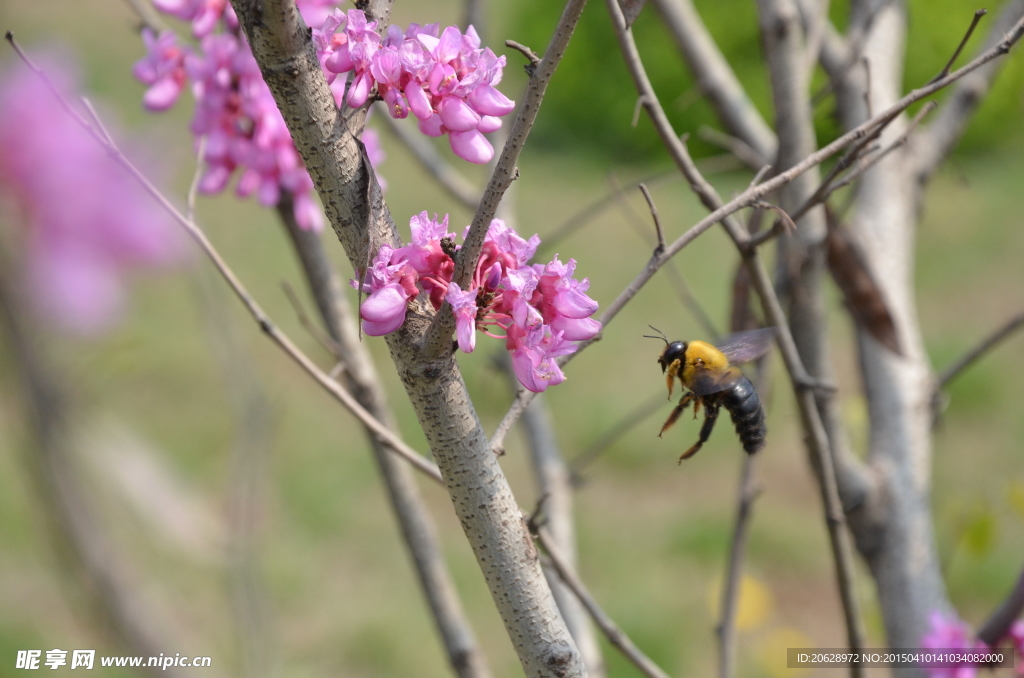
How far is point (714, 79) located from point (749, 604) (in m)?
2.10

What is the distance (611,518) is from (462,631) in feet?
8.76

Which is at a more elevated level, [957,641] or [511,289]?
[511,289]

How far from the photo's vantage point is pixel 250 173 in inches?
51.8

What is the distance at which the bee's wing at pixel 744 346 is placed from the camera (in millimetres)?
1349

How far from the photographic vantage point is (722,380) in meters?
1.35

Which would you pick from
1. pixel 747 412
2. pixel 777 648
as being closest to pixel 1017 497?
pixel 747 412

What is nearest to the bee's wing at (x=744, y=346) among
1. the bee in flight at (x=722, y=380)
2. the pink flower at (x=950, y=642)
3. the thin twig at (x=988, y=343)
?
the bee in flight at (x=722, y=380)

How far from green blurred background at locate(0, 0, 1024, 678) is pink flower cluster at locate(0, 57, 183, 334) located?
5 centimetres

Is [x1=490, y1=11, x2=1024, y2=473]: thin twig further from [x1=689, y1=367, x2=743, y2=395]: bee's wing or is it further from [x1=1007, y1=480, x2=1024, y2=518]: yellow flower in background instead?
[x1=1007, y1=480, x2=1024, y2=518]: yellow flower in background

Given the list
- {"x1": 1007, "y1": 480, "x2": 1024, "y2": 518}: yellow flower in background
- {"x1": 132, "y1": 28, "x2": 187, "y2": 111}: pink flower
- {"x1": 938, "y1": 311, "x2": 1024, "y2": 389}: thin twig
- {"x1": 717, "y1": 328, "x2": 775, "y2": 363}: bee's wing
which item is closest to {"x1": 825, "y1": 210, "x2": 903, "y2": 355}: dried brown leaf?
{"x1": 938, "y1": 311, "x2": 1024, "y2": 389}: thin twig

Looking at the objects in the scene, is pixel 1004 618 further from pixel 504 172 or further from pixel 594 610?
pixel 504 172

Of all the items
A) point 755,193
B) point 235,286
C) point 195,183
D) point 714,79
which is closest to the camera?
point 755,193

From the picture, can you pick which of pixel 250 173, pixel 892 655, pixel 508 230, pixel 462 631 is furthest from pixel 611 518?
pixel 508 230

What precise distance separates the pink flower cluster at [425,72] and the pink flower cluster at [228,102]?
1.48 feet
